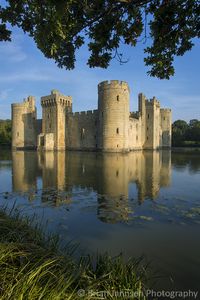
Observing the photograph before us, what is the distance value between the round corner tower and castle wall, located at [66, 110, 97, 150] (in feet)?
18.8

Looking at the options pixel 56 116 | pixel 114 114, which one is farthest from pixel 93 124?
pixel 114 114

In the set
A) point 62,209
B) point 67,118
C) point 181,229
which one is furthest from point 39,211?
point 67,118

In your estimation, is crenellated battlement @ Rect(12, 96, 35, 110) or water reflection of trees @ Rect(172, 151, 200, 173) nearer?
water reflection of trees @ Rect(172, 151, 200, 173)

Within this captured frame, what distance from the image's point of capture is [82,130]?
3800 centimetres

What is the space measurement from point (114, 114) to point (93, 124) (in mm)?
7413

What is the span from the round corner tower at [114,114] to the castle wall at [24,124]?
61.6ft

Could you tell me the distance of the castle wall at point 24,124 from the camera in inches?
1747

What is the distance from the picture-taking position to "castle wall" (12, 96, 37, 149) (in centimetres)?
4438

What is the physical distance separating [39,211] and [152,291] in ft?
12.9

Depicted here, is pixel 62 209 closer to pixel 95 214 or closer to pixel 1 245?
pixel 95 214

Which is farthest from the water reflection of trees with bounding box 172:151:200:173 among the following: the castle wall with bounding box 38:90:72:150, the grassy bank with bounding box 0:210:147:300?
the castle wall with bounding box 38:90:72:150

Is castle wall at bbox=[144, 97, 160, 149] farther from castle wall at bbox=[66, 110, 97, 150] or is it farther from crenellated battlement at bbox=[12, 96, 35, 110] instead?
crenellated battlement at bbox=[12, 96, 35, 110]

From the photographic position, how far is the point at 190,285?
3.16 m

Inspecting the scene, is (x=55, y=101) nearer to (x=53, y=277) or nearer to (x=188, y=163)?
(x=188, y=163)
